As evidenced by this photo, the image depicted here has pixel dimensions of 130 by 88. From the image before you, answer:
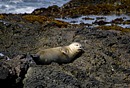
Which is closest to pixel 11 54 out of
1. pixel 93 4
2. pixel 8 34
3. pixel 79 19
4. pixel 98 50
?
pixel 8 34

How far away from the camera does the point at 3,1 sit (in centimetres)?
2666

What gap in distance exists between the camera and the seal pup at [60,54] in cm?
676

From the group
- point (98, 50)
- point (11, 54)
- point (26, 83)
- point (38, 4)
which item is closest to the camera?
point (26, 83)

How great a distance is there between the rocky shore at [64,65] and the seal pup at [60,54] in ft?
0.55

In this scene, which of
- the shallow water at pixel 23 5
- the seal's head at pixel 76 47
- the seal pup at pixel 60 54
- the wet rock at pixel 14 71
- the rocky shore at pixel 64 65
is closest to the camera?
the wet rock at pixel 14 71

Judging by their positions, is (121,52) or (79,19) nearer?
(121,52)

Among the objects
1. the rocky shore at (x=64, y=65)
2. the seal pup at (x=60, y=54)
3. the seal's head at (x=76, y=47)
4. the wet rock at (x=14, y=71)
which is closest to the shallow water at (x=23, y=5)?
the rocky shore at (x=64, y=65)

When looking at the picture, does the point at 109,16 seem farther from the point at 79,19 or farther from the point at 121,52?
the point at 121,52

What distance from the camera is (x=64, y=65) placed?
645 cm

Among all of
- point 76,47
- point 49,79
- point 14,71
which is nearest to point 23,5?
point 76,47

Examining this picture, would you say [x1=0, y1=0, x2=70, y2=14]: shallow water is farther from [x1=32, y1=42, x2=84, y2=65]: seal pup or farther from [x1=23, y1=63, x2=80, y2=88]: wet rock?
[x1=23, y1=63, x2=80, y2=88]: wet rock

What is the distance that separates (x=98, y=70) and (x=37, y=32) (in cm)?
283

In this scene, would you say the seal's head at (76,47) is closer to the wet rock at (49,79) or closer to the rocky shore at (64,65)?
the rocky shore at (64,65)

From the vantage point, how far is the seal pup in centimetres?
676
